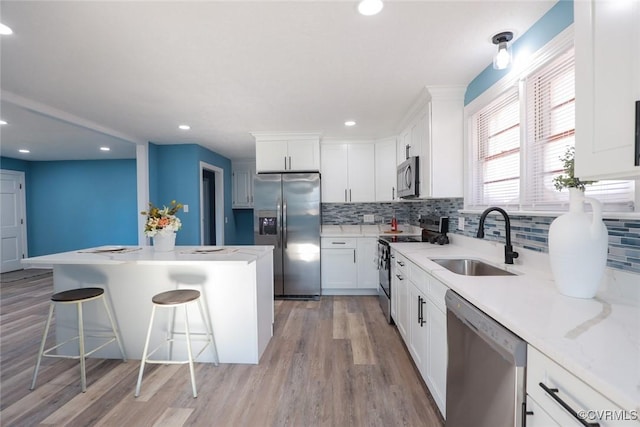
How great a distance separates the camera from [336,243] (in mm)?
3912

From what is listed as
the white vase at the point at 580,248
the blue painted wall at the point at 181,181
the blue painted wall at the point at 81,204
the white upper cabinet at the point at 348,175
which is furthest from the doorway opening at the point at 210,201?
the white vase at the point at 580,248

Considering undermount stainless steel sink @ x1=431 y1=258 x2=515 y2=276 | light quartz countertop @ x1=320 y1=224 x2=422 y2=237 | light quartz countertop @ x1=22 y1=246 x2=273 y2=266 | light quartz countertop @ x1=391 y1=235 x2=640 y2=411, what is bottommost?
undermount stainless steel sink @ x1=431 y1=258 x2=515 y2=276

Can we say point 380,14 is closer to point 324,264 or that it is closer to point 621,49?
point 621,49

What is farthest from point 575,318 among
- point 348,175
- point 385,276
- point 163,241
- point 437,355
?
point 348,175

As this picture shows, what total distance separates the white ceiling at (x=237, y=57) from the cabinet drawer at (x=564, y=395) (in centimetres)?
167

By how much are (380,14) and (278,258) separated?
10.1ft

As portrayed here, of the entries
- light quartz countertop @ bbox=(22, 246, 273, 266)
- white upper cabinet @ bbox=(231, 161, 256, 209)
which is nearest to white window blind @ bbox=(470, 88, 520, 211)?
light quartz countertop @ bbox=(22, 246, 273, 266)

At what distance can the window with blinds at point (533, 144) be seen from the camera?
54.9 inches

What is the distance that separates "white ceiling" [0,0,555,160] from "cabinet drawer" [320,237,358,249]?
162cm

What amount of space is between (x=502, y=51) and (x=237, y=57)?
1.72 metres

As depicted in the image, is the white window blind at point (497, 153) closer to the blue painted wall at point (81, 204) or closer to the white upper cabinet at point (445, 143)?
the white upper cabinet at point (445, 143)

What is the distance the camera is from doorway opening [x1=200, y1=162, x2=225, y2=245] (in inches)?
210

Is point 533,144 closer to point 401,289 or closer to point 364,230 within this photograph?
point 401,289

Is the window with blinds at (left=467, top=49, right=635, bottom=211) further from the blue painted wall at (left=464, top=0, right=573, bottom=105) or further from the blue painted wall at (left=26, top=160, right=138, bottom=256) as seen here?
the blue painted wall at (left=26, top=160, right=138, bottom=256)
